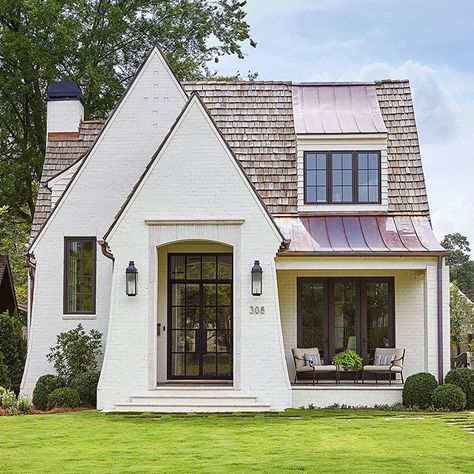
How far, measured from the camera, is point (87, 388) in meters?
21.3

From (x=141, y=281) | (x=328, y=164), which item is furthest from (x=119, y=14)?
(x=141, y=281)

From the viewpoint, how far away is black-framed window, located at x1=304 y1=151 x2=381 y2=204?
2358 cm

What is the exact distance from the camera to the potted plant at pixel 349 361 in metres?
21.9

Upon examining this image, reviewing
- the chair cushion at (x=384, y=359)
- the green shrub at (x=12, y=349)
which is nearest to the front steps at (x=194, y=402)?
the chair cushion at (x=384, y=359)

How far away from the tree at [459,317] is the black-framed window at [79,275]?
13.9 meters

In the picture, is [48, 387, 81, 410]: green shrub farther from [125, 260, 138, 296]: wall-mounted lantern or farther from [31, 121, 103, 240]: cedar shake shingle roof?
[31, 121, 103, 240]: cedar shake shingle roof

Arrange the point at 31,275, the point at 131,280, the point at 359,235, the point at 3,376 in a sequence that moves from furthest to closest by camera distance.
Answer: the point at 31,275 → the point at 3,376 → the point at 359,235 → the point at 131,280

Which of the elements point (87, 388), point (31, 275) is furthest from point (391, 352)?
point (31, 275)

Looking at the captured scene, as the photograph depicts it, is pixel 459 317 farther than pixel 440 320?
Yes

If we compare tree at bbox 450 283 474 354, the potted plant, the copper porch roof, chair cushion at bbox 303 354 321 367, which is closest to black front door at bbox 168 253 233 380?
chair cushion at bbox 303 354 321 367

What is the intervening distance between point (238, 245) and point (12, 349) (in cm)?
900

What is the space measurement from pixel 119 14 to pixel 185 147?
15.5 m

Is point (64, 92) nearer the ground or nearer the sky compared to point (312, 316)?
nearer the sky

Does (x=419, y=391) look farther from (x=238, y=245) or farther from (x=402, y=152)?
(x=402, y=152)
